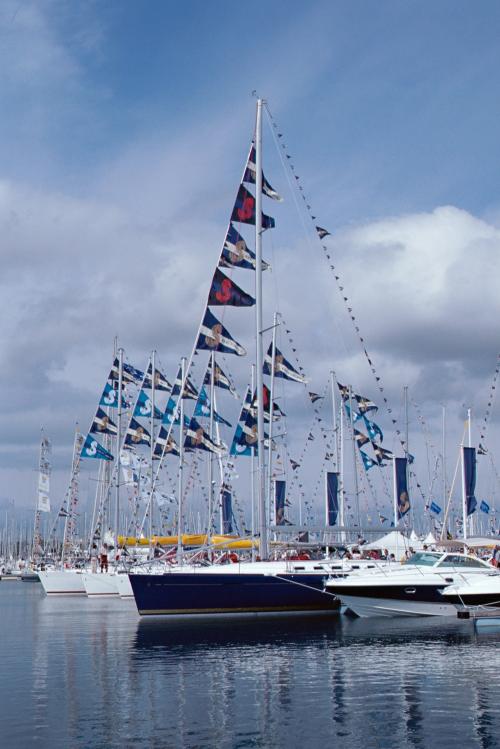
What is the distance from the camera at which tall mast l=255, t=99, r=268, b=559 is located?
43.2m

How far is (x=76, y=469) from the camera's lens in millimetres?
103000

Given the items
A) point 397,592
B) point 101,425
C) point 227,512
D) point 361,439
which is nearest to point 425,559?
point 397,592

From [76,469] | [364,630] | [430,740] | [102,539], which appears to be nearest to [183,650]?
[364,630]

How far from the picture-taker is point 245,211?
4675 cm

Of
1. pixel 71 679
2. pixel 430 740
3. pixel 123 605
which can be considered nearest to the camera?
pixel 430 740

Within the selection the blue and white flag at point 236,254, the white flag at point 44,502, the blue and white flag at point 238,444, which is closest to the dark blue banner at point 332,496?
the blue and white flag at point 238,444

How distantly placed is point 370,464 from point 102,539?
26.0 m

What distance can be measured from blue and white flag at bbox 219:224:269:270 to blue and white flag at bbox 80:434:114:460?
32.4 m

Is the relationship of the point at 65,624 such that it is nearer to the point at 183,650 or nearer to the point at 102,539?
the point at 183,650

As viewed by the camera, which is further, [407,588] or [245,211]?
[245,211]

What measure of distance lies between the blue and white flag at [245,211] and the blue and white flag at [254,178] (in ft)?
2.29

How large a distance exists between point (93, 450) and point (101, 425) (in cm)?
292

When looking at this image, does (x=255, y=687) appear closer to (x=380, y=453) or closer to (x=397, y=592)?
(x=397, y=592)

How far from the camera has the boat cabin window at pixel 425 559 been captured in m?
43.5
